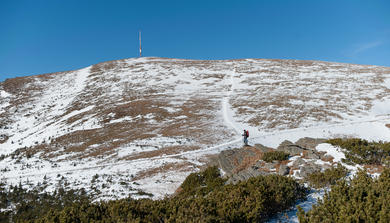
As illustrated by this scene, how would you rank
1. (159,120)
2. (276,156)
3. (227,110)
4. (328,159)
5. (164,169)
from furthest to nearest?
(227,110) → (159,120) → (164,169) → (276,156) → (328,159)

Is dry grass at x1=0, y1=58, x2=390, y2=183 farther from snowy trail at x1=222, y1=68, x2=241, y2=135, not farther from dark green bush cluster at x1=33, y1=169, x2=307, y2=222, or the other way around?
dark green bush cluster at x1=33, y1=169, x2=307, y2=222

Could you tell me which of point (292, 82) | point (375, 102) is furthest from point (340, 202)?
point (292, 82)

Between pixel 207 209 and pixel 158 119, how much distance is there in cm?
2479

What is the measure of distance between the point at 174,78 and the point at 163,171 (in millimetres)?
43926

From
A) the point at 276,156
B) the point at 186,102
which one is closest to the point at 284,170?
the point at 276,156

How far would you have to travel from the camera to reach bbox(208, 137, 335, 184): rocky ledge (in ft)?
30.9

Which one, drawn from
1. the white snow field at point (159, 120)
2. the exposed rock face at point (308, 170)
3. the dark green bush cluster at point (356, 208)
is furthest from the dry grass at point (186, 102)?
the dark green bush cluster at point (356, 208)

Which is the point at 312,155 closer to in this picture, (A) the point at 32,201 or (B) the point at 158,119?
(A) the point at 32,201

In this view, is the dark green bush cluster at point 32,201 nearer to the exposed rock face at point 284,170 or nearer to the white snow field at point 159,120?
the white snow field at point 159,120

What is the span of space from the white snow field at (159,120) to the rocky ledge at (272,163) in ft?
3.75

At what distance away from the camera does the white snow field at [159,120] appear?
15508 millimetres

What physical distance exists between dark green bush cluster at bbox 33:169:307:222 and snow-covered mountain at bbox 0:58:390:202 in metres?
7.14

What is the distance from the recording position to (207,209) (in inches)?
185

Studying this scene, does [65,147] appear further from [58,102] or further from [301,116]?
[301,116]
